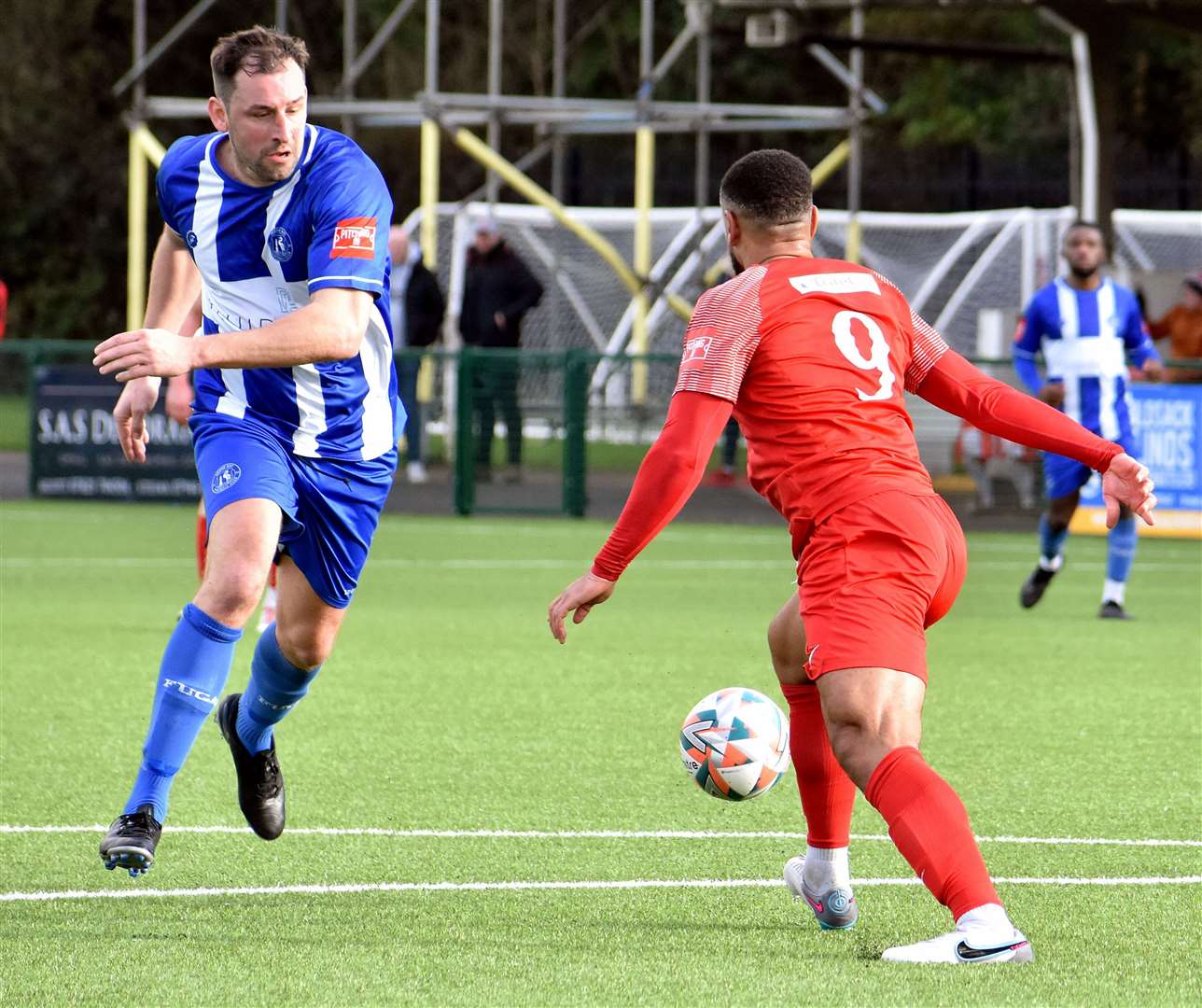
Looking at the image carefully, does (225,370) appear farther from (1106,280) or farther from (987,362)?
(987,362)

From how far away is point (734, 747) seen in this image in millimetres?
5344

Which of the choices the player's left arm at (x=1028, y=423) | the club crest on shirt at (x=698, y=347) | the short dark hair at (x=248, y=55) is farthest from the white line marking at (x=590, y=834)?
the short dark hair at (x=248, y=55)

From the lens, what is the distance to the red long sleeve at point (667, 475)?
4.64 m

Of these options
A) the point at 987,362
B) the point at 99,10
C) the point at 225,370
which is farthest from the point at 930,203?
the point at 225,370

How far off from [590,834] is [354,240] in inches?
73.3

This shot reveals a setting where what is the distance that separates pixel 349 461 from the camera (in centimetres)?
575

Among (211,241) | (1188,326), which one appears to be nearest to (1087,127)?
(1188,326)

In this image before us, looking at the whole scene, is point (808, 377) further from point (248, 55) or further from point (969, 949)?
point (248, 55)

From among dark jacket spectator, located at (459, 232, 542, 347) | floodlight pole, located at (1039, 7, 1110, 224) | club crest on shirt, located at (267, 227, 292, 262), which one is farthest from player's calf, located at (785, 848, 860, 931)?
floodlight pole, located at (1039, 7, 1110, 224)

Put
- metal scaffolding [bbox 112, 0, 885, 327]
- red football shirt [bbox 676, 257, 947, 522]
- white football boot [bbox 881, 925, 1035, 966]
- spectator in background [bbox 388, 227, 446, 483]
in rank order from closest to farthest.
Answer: white football boot [bbox 881, 925, 1035, 966] → red football shirt [bbox 676, 257, 947, 522] → spectator in background [bbox 388, 227, 446, 483] → metal scaffolding [bbox 112, 0, 885, 327]

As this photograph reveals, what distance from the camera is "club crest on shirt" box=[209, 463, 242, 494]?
5.45m

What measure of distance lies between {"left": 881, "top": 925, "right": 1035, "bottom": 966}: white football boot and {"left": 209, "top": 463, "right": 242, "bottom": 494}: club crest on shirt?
81.0 inches

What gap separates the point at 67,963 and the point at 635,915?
1.33m

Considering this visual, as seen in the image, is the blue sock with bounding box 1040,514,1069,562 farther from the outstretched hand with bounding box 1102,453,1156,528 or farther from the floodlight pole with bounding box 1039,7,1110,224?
the floodlight pole with bounding box 1039,7,1110,224
